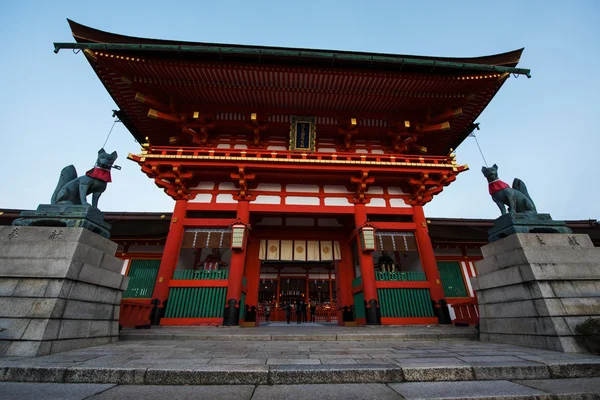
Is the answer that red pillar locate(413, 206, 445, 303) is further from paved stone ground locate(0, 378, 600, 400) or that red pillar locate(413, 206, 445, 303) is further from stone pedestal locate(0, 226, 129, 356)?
stone pedestal locate(0, 226, 129, 356)

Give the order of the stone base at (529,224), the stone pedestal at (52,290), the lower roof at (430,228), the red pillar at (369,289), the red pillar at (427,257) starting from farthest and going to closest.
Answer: the lower roof at (430,228) → the red pillar at (427,257) → the red pillar at (369,289) → the stone base at (529,224) → the stone pedestal at (52,290)

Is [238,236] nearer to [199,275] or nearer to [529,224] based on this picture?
[199,275]

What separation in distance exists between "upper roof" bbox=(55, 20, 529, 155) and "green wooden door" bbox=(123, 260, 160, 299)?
5.93 meters

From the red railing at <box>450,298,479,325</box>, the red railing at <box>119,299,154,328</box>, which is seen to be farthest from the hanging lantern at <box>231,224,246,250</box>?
the red railing at <box>450,298,479,325</box>

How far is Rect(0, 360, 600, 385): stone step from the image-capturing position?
2.44 meters

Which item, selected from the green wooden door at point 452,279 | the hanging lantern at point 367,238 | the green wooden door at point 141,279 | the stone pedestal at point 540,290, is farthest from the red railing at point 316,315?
the stone pedestal at point 540,290

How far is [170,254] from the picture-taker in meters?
8.40

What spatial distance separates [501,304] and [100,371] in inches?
240

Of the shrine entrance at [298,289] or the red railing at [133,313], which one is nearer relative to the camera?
the red railing at [133,313]

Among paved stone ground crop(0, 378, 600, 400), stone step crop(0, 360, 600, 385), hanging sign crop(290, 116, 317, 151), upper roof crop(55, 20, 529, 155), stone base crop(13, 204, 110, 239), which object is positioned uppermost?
upper roof crop(55, 20, 529, 155)

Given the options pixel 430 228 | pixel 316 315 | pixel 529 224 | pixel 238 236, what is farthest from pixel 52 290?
pixel 316 315

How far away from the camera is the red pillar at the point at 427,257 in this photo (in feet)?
28.4

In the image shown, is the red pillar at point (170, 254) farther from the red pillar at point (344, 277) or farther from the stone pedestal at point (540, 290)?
the stone pedestal at point (540, 290)

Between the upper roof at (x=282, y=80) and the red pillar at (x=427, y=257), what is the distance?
4.14m
